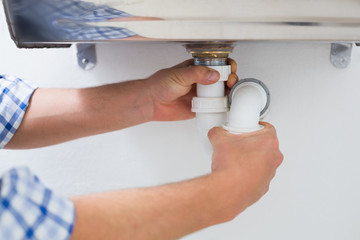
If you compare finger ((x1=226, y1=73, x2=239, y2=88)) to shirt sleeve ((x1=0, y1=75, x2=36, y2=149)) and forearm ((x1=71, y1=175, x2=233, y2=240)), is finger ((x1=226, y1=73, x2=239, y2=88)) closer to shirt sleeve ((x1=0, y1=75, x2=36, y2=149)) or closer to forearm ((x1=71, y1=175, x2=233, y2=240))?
forearm ((x1=71, y1=175, x2=233, y2=240))

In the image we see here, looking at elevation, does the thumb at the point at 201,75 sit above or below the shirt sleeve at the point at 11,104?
above

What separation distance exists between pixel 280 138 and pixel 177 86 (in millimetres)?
202

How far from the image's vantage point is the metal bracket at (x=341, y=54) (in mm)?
540

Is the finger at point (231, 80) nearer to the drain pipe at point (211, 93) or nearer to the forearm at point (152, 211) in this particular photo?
the drain pipe at point (211, 93)

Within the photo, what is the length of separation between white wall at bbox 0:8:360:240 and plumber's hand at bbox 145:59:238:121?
46mm

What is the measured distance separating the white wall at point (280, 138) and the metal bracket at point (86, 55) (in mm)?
10

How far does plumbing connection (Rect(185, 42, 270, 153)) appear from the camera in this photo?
44cm

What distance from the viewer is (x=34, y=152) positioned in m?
0.63

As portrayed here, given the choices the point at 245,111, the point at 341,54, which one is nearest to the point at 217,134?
the point at 245,111

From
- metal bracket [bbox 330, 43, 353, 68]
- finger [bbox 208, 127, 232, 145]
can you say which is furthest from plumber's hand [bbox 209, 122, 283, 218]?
metal bracket [bbox 330, 43, 353, 68]

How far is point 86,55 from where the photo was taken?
0.58 meters

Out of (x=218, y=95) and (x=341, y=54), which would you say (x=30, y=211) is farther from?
(x=341, y=54)

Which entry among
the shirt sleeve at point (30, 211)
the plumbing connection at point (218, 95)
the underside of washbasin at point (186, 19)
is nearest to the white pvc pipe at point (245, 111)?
the plumbing connection at point (218, 95)

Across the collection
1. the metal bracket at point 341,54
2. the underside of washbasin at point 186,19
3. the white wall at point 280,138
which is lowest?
the white wall at point 280,138
